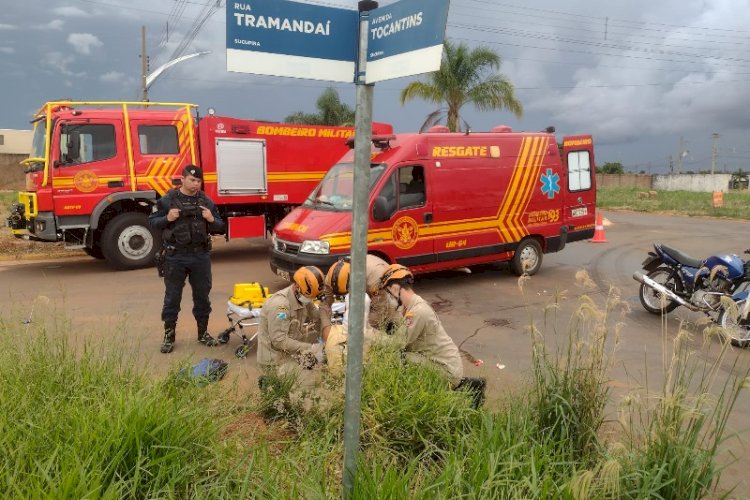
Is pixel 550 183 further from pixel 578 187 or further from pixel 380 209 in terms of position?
pixel 380 209

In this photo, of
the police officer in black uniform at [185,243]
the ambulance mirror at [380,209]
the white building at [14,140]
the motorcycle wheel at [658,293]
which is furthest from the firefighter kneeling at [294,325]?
the white building at [14,140]

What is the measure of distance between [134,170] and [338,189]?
13.0 ft

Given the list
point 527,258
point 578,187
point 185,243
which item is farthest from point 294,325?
point 578,187

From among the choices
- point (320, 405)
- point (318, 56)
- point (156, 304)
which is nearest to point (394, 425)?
point (320, 405)

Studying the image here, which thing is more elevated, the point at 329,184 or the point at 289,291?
the point at 329,184

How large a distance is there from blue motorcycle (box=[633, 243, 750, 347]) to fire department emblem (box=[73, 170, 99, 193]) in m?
8.25

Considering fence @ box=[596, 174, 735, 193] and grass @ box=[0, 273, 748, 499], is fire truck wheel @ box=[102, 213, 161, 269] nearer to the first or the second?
grass @ box=[0, 273, 748, 499]

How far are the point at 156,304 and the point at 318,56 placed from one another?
6.04 metres

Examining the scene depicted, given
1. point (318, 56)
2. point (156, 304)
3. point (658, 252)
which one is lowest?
point (156, 304)

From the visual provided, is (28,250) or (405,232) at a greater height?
(405,232)

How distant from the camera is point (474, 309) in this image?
24.4 ft

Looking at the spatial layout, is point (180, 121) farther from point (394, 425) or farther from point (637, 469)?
point (637, 469)

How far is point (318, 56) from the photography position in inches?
88.7

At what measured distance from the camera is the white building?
4747 centimetres
